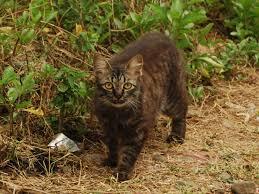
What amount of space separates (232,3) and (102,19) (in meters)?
2.29

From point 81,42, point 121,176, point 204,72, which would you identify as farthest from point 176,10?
point 121,176

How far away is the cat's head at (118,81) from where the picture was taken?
5527 mm

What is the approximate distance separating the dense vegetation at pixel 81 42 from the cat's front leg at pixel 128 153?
0.64 m

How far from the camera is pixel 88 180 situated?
5.55 m

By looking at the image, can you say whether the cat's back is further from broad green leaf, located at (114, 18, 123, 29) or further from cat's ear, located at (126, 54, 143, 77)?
broad green leaf, located at (114, 18, 123, 29)

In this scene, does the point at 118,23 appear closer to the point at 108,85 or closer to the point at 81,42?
the point at 81,42

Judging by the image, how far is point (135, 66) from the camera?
5.65 m

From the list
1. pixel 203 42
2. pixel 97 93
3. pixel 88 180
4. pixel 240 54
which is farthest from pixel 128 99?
pixel 240 54

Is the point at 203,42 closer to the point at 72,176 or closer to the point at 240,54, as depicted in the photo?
Result: the point at 240,54

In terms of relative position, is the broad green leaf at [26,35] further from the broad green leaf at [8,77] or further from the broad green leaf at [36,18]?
the broad green leaf at [8,77]

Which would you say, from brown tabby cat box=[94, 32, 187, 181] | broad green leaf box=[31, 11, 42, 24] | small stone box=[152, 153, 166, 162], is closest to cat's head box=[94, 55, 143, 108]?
brown tabby cat box=[94, 32, 187, 181]

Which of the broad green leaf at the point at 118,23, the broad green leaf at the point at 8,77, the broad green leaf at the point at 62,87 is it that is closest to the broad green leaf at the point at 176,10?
the broad green leaf at the point at 118,23

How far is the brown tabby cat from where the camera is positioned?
5.58 meters

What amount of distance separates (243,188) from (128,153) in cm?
103
